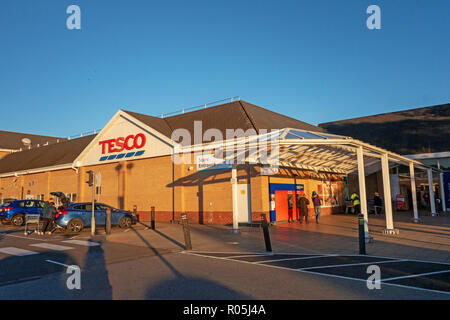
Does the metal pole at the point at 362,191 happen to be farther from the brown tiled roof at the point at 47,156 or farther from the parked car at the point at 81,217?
the brown tiled roof at the point at 47,156

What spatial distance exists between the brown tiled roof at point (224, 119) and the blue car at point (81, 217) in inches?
262

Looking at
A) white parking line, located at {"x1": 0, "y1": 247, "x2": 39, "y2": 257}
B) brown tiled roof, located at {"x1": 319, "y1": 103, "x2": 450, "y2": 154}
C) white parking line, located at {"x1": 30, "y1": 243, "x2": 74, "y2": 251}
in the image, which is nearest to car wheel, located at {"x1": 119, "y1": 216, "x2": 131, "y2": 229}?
white parking line, located at {"x1": 30, "y1": 243, "x2": 74, "y2": 251}

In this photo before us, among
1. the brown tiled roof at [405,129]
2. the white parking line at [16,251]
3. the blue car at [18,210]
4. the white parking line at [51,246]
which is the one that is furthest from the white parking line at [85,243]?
the brown tiled roof at [405,129]

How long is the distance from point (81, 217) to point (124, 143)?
29.8ft

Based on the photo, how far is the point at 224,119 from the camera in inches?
893

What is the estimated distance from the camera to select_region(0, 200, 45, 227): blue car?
69.6 ft

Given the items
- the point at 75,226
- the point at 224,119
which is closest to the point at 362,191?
the point at 224,119

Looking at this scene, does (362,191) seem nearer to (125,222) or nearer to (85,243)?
(85,243)

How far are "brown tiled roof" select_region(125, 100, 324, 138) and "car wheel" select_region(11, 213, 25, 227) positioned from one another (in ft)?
31.1

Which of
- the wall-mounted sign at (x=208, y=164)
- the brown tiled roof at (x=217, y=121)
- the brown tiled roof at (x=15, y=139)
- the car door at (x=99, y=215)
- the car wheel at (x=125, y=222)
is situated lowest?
the car wheel at (x=125, y=222)

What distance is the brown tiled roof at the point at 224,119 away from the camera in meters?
21.5

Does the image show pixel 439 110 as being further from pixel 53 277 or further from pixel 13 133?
pixel 13 133

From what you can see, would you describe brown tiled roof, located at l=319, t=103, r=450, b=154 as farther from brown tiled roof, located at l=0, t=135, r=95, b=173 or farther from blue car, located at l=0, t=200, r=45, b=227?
blue car, located at l=0, t=200, r=45, b=227
